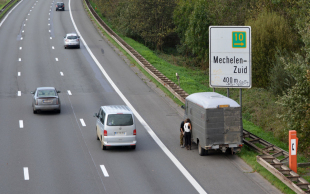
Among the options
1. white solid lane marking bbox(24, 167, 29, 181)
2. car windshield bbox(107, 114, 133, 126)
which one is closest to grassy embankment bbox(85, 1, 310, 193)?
car windshield bbox(107, 114, 133, 126)

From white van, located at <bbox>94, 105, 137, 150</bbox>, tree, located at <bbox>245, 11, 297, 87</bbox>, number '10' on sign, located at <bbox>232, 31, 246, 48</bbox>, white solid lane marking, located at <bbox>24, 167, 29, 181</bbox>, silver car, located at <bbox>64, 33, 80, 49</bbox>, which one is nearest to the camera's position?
white solid lane marking, located at <bbox>24, 167, 29, 181</bbox>

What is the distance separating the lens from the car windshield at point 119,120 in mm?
19719

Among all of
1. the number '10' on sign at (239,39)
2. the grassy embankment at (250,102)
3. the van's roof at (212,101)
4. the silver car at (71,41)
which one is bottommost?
the grassy embankment at (250,102)

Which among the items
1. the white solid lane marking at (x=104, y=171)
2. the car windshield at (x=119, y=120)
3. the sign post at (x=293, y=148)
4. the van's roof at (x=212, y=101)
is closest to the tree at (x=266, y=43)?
the van's roof at (x=212, y=101)

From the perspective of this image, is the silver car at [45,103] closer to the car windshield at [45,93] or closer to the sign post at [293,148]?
the car windshield at [45,93]

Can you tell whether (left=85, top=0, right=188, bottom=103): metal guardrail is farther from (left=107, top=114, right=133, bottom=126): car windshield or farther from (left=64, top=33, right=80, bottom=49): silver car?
(left=107, top=114, right=133, bottom=126): car windshield

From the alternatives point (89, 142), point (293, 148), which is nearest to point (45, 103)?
point (89, 142)

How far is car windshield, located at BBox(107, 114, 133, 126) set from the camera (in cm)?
1972

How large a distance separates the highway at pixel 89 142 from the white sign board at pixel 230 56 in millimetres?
4051

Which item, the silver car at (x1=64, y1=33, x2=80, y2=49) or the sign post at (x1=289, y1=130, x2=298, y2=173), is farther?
the silver car at (x1=64, y1=33, x2=80, y2=49)

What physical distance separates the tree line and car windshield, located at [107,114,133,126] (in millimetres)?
8254

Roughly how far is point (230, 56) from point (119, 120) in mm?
7529

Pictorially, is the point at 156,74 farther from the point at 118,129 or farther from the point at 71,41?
the point at 118,129

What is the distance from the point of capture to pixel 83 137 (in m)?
22.4
